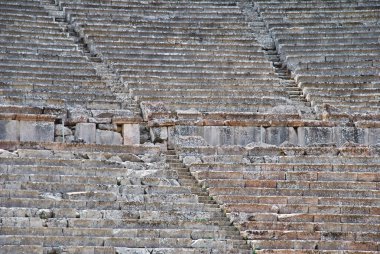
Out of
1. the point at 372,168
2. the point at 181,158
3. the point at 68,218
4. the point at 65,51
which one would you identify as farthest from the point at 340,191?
the point at 65,51

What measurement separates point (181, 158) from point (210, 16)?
17.9 ft

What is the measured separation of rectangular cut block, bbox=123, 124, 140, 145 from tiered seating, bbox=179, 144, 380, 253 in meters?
1.17

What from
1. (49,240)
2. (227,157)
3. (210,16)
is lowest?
(49,240)

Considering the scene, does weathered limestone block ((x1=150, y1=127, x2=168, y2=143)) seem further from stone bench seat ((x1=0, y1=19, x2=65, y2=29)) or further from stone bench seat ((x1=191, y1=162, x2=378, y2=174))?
stone bench seat ((x1=0, y1=19, x2=65, y2=29))

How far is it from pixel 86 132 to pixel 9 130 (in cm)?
101

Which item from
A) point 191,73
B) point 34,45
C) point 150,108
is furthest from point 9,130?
point 191,73

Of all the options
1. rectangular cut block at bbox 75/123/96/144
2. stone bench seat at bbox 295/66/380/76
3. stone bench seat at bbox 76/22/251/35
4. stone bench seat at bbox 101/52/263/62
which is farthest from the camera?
stone bench seat at bbox 76/22/251/35

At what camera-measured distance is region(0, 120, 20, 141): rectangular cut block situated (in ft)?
48.7

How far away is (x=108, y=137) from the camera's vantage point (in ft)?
50.4

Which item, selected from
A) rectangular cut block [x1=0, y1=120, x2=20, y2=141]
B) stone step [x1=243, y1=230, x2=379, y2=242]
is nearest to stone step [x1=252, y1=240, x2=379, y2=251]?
stone step [x1=243, y1=230, x2=379, y2=242]

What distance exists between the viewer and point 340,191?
13.2m

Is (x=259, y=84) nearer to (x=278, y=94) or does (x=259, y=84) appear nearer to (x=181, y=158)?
(x=278, y=94)

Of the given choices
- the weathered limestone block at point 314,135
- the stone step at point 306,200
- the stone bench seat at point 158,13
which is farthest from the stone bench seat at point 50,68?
the stone step at point 306,200

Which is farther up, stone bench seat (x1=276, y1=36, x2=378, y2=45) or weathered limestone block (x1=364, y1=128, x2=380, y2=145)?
stone bench seat (x1=276, y1=36, x2=378, y2=45)
